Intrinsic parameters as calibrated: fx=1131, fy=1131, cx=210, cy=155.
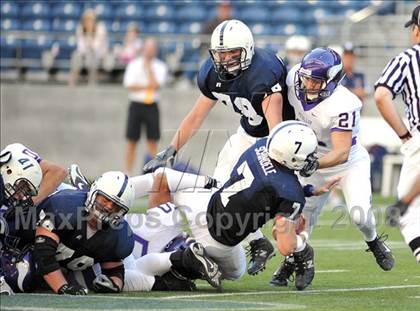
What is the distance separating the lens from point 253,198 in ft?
22.0

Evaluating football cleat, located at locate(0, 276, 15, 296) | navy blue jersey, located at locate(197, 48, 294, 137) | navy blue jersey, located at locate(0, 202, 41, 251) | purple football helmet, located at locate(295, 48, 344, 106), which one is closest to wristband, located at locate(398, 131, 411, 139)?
purple football helmet, located at locate(295, 48, 344, 106)

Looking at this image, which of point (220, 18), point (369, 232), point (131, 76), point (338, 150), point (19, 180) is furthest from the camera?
point (220, 18)

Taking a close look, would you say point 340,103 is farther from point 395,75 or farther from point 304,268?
point 304,268

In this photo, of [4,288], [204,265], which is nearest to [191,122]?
[204,265]

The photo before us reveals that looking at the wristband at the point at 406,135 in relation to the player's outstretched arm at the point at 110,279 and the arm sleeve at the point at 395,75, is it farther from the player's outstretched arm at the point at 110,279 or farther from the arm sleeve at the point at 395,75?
the player's outstretched arm at the point at 110,279

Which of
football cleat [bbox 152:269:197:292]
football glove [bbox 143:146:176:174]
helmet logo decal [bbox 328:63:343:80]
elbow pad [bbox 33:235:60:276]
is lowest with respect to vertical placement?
football cleat [bbox 152:269:197:292]

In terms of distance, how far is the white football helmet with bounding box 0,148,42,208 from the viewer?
6.62m

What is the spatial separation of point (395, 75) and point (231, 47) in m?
1.25

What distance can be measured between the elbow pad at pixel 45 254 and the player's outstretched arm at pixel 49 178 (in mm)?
497

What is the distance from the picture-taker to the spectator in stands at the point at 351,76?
1280 cm

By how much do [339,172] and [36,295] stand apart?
2.36 m

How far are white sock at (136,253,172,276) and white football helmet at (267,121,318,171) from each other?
40.4 inches

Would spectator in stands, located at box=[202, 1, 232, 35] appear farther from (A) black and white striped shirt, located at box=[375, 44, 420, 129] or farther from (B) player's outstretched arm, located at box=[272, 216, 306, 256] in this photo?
(B) player's outstretched arm, located at box=[272, 216, 306, 256]

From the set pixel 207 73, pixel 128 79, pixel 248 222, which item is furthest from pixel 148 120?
pixel 248 222
